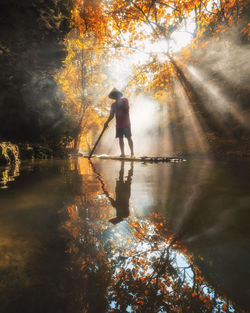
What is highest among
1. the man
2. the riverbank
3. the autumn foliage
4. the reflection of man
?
the autumn foliage

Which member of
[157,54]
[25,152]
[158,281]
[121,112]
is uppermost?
[157,54]

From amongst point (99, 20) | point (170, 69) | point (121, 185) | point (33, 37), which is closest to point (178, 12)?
point (170, 69)

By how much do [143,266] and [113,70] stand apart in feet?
54.0

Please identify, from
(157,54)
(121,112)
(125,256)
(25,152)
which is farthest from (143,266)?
(157,54)

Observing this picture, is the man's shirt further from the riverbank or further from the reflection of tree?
→ the reflection of tree

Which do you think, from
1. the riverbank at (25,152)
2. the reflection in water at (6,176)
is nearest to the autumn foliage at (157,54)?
the riverbank at (25,152)

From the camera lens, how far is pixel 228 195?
1.83 metres

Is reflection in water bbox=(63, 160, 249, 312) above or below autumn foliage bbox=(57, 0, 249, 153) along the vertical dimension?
below

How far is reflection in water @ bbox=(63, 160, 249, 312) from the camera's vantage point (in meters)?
0.68

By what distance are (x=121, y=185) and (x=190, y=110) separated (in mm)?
15380

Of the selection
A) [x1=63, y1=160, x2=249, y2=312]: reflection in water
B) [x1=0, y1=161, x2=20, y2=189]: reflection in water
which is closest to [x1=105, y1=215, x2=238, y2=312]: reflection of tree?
[x1=63, y1=160, x2=249, y2=312]: reflection in water

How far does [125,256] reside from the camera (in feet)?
3.09

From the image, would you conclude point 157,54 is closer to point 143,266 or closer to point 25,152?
point 25,152

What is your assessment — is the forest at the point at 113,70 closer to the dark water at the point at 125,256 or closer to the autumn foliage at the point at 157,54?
the autumn foliage at the point at 157,54
